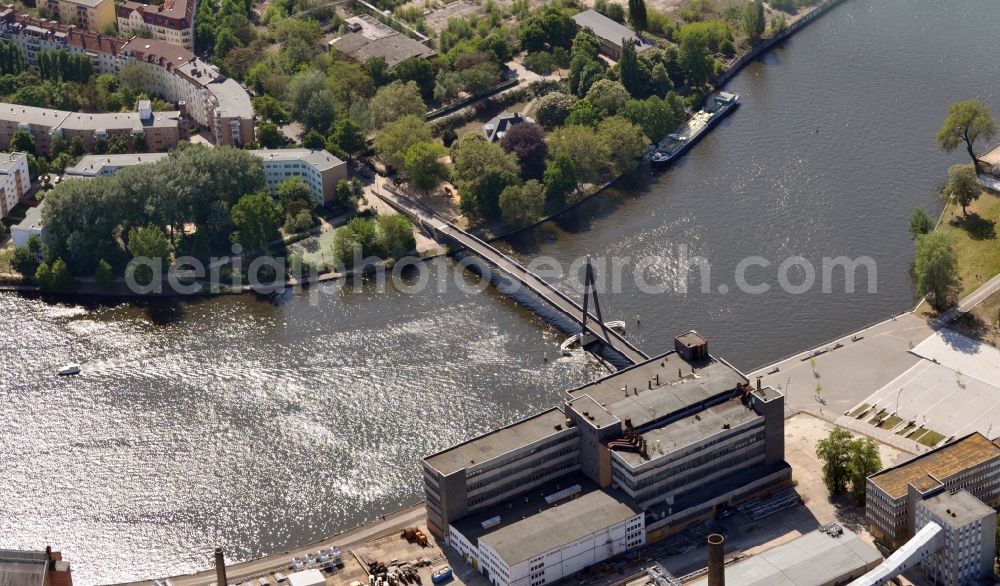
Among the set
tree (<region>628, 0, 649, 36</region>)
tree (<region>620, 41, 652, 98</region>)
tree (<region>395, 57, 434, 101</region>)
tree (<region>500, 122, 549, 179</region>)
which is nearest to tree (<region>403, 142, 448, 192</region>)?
tree (<region>500, 122, 549, 179</region>)

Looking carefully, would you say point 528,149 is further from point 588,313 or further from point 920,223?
point 920,223

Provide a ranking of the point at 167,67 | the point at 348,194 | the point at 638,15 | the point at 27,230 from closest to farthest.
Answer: the point at 27,230 < the point at 348,194 < the point at 167,67 < the point at 638,15

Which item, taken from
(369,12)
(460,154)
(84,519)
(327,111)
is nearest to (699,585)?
(84,519)

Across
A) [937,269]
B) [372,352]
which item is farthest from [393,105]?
[937,269]

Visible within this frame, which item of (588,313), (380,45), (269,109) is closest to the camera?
(588,313)

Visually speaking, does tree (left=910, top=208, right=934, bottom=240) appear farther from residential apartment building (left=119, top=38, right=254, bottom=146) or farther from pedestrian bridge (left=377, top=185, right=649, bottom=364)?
residential apartment building (left=119, top=38, right=254, bottom=146)
